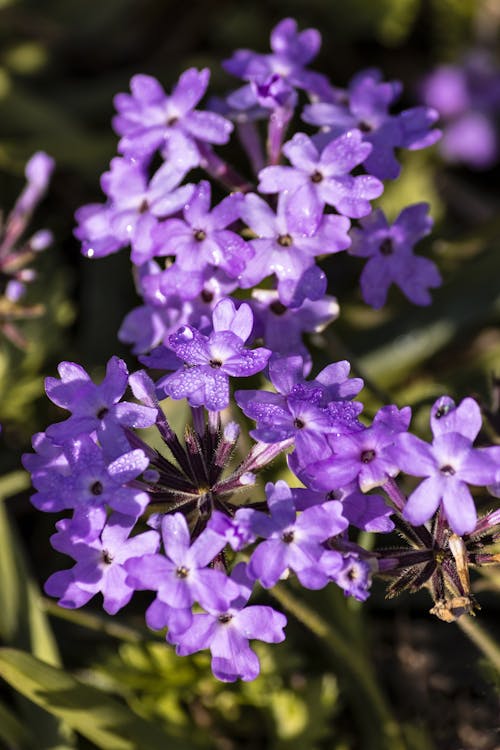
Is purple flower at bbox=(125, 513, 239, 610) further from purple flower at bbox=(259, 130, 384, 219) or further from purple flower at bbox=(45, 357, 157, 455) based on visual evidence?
purple flower at bbox=(259, 130, 384, 219)

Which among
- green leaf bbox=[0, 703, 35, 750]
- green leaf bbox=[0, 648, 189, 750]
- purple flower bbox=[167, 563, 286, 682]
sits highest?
purple flower bbox=[167, 563, 286, 682]

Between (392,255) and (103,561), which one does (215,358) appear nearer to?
(103,561)

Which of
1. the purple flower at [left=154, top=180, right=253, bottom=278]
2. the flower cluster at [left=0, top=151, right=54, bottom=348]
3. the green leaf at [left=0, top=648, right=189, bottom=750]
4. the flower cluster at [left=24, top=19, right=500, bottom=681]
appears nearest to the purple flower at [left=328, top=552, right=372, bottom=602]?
the flower cluster at [left=24, top=19, right=500, bottom=681]

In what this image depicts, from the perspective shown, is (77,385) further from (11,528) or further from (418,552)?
(11,528)

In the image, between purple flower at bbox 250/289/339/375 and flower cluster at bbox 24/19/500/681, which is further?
purple flower at bbox 250/289/339/375

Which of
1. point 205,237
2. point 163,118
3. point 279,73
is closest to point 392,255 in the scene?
point 205,237
